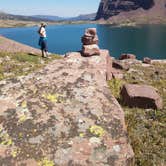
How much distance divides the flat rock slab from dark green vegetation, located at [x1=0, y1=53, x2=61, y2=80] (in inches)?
453

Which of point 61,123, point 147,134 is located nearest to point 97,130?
point 61,123

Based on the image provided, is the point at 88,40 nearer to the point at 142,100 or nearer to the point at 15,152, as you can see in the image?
the point at 142,100

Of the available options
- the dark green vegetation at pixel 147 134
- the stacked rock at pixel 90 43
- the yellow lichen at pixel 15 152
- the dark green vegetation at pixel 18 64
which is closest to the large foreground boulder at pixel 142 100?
the dark green vegetation at pixel 147 134

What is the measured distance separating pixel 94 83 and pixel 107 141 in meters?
3.20

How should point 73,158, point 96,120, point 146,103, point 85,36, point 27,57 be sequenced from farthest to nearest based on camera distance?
1. point 27,57
2. point 85,36
3. point 146,103
4. point 96,120
5. point 73,158

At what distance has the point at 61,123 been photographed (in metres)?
9.98

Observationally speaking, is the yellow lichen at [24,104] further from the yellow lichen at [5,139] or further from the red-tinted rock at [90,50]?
the red-tinted rock at [90,50]

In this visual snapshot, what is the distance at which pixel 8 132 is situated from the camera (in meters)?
9.66

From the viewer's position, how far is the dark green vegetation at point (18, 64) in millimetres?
24353

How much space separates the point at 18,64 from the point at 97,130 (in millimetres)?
19027

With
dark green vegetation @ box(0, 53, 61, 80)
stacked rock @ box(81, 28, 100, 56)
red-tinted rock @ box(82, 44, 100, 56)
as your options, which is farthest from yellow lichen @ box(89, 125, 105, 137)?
dark green vegetation @ box(0, 53, 61, 80)

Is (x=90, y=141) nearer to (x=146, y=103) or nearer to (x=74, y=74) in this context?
(x=74, y=74)

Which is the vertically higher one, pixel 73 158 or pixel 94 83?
pixel 94 83

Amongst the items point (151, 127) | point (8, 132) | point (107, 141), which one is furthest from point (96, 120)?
point (151, 127)
